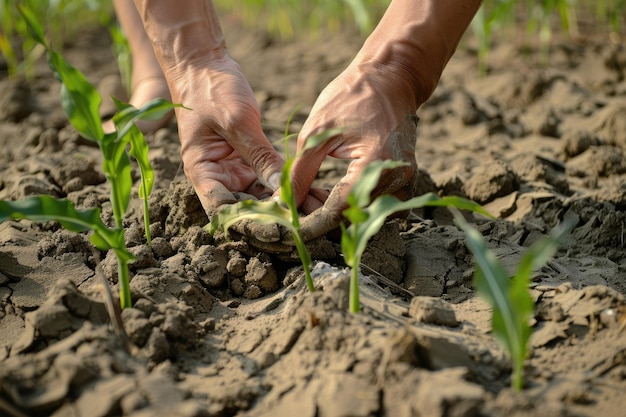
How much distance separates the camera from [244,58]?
5.76 m

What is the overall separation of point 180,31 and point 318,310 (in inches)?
47.5

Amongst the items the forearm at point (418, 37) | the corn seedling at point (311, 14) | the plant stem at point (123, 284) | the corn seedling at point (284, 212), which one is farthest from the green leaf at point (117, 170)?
the corn seedling at point (311, 14)

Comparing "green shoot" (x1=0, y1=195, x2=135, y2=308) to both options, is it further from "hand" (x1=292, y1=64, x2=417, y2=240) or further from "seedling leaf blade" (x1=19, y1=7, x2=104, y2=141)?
"hand" (x1=292, y1=64, x2=417, y2=240)

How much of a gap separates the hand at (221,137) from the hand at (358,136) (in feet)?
0.44

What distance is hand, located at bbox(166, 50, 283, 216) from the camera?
5.94ft

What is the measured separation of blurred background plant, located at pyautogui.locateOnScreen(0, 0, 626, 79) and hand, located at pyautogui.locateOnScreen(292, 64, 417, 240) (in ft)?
7.24

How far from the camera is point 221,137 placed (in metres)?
1.96

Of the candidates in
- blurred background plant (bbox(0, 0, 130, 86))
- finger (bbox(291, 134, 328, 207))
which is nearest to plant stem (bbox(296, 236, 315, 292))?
finger (bbox(291, 134, 328, 207))

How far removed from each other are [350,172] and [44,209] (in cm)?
75

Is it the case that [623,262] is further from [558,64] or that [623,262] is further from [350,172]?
[558,64]

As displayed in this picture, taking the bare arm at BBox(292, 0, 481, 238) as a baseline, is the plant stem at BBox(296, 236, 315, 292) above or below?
below

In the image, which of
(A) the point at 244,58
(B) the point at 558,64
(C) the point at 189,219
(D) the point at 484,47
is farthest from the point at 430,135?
(A) the point at 244,58

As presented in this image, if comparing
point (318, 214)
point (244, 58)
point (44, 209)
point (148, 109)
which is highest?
point (148, 109)

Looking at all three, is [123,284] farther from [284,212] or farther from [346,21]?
[346,21]
